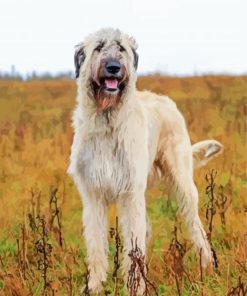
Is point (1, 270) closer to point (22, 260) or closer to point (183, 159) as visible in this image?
point (22, 260)

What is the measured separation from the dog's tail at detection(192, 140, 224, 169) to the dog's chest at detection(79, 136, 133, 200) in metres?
1.84

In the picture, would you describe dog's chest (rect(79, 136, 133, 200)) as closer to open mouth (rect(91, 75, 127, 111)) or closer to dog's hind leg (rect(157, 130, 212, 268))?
open mouth (rect(91, 75, 127, 111))

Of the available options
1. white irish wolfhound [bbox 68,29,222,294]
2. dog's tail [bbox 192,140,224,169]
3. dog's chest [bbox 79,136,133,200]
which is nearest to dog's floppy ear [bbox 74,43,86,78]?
white irish wolfhound [bbox 68,29,222,294]

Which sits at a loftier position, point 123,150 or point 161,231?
point 123,150

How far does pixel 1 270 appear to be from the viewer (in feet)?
19.9

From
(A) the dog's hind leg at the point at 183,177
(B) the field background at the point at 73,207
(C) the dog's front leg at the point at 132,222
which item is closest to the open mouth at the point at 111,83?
(C) the dog's front leg at the point at 132,222

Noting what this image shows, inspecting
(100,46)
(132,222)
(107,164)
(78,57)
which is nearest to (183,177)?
(132,222)

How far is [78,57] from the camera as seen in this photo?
19.1 feet

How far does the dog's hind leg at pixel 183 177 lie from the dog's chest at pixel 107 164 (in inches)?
34.5

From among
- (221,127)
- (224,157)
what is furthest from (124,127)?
(221,127)

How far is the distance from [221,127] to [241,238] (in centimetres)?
641

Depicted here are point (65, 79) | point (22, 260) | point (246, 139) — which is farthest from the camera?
point (65, 79)

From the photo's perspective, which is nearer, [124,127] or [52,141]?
[124,127]

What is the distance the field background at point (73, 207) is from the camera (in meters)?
5.63
